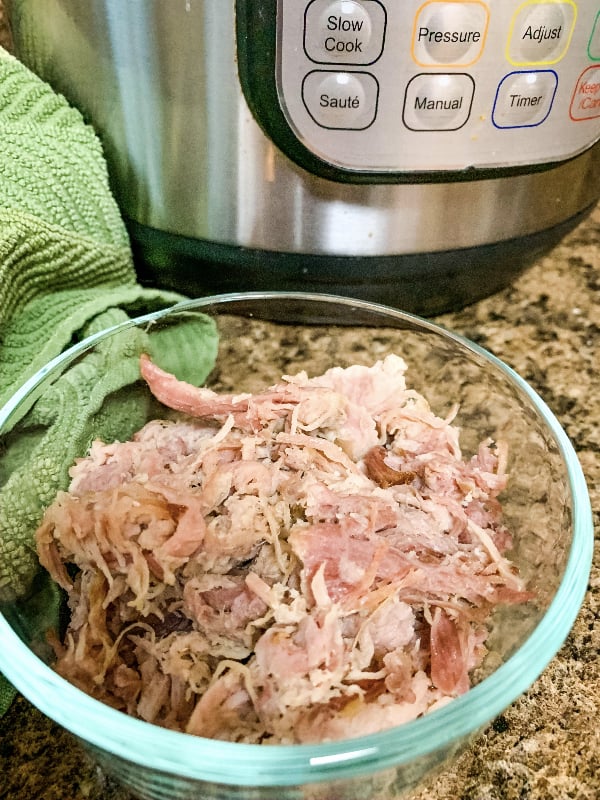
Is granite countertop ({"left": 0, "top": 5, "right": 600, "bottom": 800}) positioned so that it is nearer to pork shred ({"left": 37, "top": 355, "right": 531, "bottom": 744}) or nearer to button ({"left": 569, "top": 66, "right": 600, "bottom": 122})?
pork shred ({"left": 37, "top": 355, "right": 531, "bottom": 744})

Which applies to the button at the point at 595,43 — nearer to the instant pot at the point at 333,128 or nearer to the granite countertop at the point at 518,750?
the instant pot at the point at 333,128

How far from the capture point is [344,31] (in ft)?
1.44

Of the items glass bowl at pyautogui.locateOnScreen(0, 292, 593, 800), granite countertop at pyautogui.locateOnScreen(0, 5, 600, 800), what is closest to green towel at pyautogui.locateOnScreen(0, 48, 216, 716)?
glass bowl at pyautogui.locateOnScreen(0, 292, 593, 800)

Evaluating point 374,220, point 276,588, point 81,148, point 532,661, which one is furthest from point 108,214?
point 532,661

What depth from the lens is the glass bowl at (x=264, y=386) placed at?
0.89ft

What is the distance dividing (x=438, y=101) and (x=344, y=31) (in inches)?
3.3

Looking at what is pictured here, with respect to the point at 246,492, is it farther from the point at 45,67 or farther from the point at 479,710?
the point at 45,67

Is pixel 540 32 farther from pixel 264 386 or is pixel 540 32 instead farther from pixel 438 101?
pixel 264 386

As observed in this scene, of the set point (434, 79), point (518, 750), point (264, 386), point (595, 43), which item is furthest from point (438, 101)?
point (518, 750)

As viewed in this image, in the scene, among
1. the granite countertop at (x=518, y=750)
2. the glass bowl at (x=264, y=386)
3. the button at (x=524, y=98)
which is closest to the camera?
the glass bowl at (x=264, y=386)

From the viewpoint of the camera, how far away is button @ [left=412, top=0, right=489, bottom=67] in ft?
1.45

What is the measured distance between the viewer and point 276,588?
373 millimetres

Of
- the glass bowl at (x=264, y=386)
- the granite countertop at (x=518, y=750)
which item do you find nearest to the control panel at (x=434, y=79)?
the glass bowl at (x=264, y=386)

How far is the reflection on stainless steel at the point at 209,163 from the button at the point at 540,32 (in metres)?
0.10
